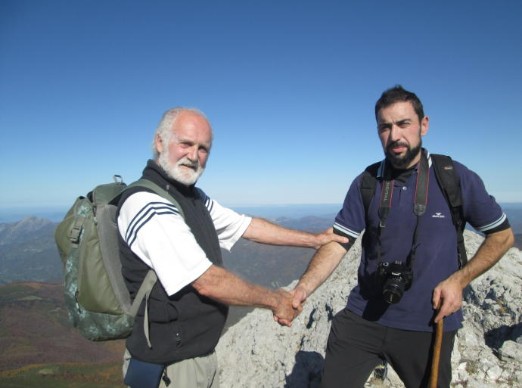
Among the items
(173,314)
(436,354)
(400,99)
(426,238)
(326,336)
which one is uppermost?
(400,99)

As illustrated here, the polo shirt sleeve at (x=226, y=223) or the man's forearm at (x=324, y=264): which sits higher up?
the polo shirt sleeve at (x=226, y=223)

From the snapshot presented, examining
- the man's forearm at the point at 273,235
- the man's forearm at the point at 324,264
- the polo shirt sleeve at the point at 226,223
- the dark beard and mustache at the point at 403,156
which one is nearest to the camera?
the dark beard and mustache at the point at 403,156

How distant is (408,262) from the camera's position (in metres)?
4.64

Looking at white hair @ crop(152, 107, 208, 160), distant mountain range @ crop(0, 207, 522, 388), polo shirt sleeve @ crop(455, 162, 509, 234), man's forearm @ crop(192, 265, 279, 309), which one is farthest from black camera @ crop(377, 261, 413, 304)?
distant mountain range @ crop(0, 207, 522, 388)

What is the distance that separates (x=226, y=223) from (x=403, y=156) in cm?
311

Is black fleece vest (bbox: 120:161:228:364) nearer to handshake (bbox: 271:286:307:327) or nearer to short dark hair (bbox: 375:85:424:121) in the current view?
handshake (bbox: 271:286:307:327)

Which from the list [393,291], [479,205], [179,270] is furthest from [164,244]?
[479,205]

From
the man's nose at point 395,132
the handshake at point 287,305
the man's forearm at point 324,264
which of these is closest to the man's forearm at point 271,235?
the man's forearm at point 324,264

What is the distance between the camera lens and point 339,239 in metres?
5.61

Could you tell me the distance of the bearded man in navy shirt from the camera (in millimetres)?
4578

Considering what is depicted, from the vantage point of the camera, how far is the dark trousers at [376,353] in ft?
15.1

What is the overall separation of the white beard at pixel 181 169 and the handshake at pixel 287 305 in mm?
1999

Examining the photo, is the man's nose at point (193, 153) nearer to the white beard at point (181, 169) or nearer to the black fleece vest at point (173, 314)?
the white beard at point (181, 169)

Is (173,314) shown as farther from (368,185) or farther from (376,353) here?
(368,185)
